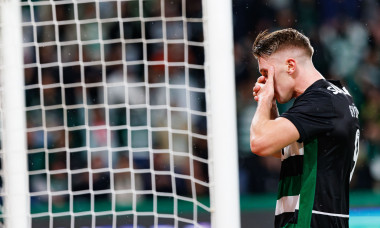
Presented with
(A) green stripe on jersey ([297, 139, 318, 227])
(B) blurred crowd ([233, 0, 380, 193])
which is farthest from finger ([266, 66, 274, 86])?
(B) blurred crowd ([233, 0, 380, 193])

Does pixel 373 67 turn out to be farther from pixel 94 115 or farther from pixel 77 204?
pixel 77 204

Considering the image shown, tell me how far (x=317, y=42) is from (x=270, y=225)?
78.6 inches

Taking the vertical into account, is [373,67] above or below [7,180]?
above

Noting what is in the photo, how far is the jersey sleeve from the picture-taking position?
6.94 feet

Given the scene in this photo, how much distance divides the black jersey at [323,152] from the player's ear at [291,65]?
0.34 ft

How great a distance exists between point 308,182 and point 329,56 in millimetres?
3966

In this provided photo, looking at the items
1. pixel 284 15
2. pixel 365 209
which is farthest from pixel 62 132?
pixel 365 209

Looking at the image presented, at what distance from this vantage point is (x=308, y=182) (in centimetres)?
219

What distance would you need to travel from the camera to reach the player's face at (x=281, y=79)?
7.58ft

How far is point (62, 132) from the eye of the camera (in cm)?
557

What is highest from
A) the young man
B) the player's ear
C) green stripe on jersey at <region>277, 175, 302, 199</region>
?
the player's ear

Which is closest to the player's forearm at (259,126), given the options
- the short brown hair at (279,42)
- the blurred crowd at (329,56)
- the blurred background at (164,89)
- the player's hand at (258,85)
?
the player's hand at (258,85)

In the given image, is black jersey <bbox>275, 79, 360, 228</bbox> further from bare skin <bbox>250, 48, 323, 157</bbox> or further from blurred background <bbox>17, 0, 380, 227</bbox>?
blurred background <bbox>17, 0, 380, 227</bbox>

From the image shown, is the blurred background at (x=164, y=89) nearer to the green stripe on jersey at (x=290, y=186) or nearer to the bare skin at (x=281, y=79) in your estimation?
the green stripe on jersey at (x=290, y=186)
